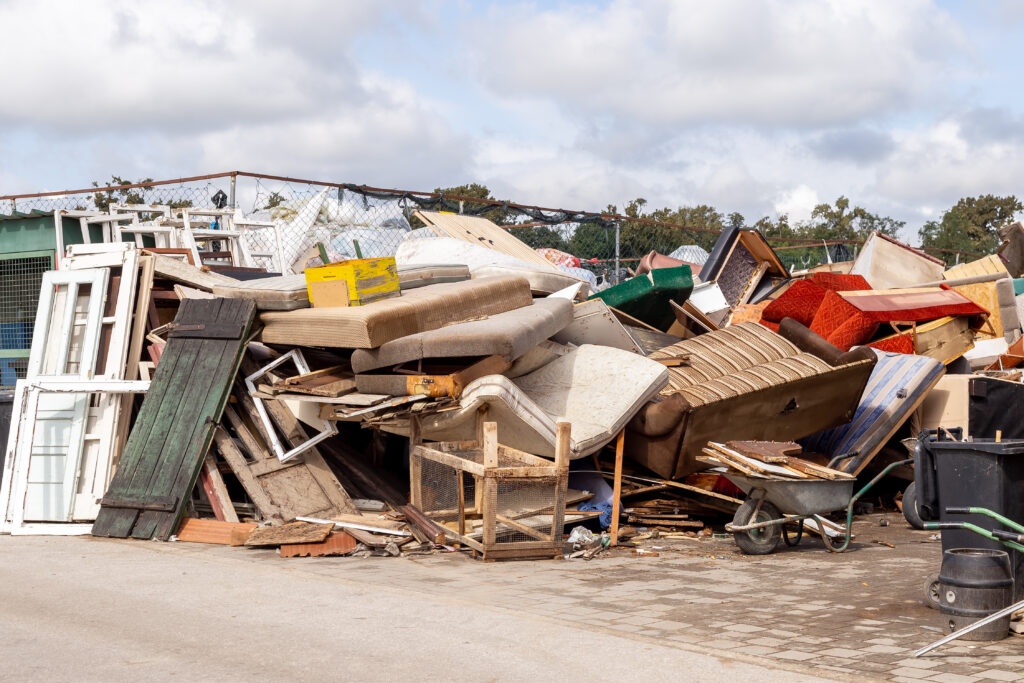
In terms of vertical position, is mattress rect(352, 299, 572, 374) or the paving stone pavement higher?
mattress rect(352, 299, 572, 374)

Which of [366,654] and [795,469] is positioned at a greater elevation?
[795,469]

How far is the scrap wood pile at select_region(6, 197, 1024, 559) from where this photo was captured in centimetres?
840

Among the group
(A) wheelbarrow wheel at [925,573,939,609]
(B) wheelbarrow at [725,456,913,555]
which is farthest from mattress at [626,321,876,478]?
(A) wheelbarrow wheel at [925,573,939,609]

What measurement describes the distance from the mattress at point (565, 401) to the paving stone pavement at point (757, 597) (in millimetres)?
1061

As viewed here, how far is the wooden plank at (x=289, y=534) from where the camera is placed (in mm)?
8070

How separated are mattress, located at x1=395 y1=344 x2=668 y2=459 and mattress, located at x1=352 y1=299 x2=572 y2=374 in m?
0.31

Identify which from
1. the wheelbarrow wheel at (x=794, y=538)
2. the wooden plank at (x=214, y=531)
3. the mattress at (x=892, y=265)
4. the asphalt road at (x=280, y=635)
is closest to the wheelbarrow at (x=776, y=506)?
the wheelbarrow wheel at (x=794, y=538)

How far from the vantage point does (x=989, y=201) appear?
128 ft

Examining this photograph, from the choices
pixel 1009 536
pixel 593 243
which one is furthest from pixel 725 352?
pixel 593 243

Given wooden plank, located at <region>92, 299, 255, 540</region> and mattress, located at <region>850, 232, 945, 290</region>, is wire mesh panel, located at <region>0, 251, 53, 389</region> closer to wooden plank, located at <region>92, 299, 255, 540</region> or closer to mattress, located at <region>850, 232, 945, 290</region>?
wooden plank, located at <region>92, 299, 255, 540</region>

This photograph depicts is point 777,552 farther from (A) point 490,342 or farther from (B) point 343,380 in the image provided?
(B) point 343,380

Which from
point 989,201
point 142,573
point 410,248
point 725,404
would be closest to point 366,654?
point 142,573

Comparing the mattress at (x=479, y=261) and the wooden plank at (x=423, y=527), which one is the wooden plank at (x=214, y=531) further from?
the mattress at (x=479, y=261)

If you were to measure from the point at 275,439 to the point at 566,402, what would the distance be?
2.49m
